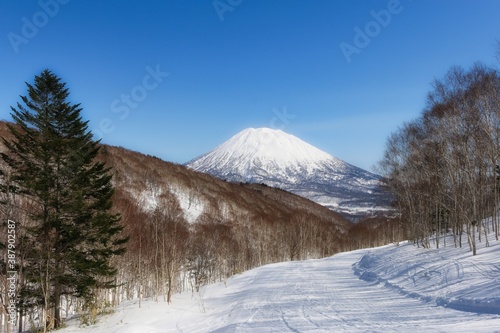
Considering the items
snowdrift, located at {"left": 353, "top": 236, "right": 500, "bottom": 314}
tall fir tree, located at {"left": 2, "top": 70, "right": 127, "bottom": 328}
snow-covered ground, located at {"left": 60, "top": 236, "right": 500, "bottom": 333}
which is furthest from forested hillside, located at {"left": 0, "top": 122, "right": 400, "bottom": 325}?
snowdrift, located at {"left": 353, "top": 236, "right": 500, "bottom": 314}

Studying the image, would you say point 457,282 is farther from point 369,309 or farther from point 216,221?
point 216,221

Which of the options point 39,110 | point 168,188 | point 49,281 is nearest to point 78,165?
point 39,110

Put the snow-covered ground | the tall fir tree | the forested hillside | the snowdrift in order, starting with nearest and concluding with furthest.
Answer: the snow-covered ground < the snowdrift < the tall fir tree < the forested hillside

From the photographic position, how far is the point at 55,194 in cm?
1886

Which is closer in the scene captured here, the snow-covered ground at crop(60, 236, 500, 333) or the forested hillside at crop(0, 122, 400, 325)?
the snow-covered ground at crop(60, 236, 500, 333)

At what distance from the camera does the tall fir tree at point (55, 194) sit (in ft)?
59.4

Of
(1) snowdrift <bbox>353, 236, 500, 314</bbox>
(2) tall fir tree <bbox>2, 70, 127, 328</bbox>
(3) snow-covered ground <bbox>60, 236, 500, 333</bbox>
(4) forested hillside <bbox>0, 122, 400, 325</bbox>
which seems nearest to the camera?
(3) snow-covered ground <bbox>60, 236, 500, 333</bbox>

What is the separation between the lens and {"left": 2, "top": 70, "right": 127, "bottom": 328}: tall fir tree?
59.4 feet

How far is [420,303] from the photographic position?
12.1 metres

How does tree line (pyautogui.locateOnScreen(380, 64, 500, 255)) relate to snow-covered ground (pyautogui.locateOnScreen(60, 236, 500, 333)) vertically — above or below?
above

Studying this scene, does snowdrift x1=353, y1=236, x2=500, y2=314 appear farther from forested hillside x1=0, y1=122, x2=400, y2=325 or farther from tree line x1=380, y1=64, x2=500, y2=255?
forested hillside x1=0, y1=122, x2=400, y2=325

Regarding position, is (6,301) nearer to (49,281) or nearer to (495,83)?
(49,281)

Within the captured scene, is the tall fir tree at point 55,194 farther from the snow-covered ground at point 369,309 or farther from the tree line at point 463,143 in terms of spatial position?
the tree line at point 463,143

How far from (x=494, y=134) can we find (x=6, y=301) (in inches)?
1075
